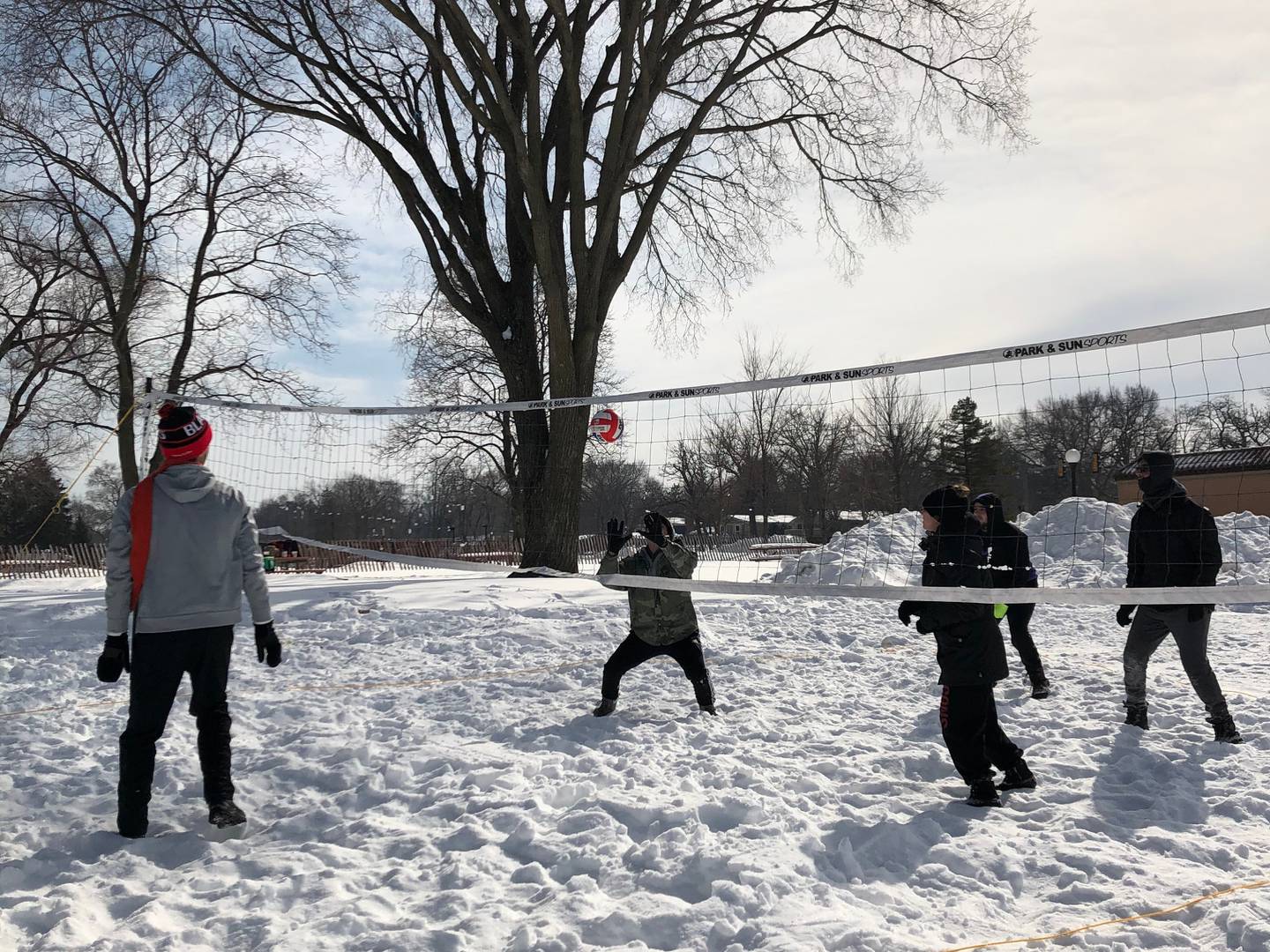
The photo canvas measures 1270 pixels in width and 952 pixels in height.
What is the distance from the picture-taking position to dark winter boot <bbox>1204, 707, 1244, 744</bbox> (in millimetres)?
5234

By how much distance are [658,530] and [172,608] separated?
3.07m

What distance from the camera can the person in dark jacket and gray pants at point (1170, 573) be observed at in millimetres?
5293

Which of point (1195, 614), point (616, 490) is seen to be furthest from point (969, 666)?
point (616, 490)

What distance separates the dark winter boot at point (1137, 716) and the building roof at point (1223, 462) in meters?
1.59

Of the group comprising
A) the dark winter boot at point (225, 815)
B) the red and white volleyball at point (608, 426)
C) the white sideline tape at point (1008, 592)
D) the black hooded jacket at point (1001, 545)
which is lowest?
the dark winter boot at point (225, 815)

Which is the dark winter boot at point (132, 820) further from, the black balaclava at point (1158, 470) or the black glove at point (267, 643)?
the black balaclava at point (1158, 470)

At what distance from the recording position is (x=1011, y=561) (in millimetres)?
6391

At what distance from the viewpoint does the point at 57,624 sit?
379 inches

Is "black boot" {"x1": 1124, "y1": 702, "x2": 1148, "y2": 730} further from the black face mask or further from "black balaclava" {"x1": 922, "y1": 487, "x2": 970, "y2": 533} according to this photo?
"black balaclava" {"x1": 922, "y1": 487, "x2": 970, "y2": 533}

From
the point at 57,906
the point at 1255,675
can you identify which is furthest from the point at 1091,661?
the point at 57,906

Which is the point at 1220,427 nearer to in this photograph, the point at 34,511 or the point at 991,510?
the point at 991,510

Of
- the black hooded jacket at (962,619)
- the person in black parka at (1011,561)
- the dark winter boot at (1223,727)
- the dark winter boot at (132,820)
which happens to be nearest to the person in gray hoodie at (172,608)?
the dark winter boot at (132,820)

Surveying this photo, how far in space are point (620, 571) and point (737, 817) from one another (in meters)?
2.31

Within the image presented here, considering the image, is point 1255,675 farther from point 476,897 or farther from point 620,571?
point 476,897
